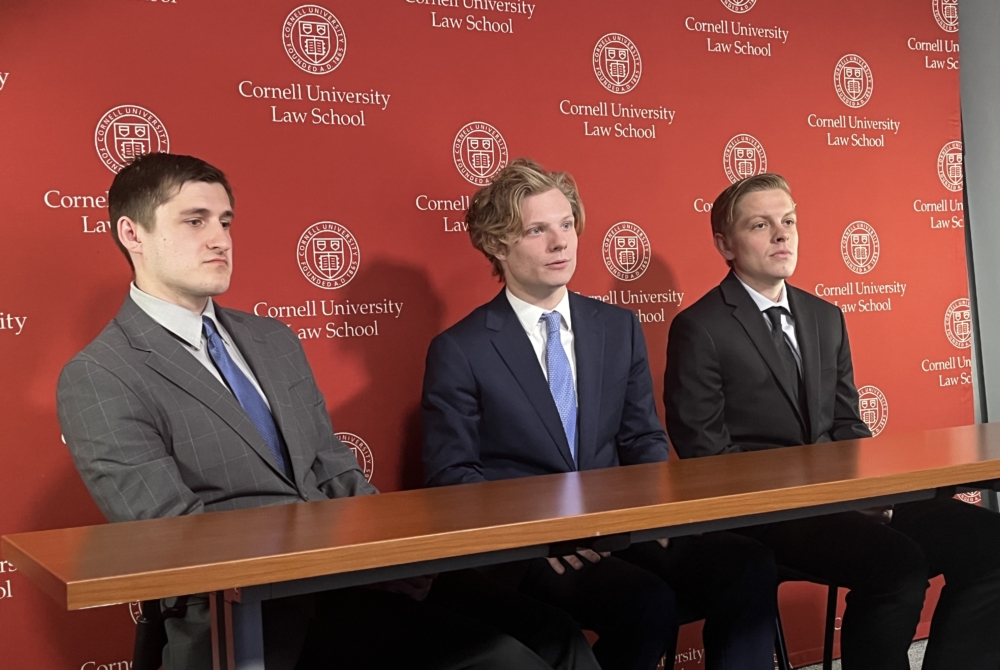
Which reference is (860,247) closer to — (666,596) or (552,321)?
(552,321)

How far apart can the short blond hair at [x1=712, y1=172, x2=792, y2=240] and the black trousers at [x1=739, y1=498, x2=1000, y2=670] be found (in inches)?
40.8

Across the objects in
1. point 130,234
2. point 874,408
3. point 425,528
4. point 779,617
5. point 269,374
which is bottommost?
point 779,617

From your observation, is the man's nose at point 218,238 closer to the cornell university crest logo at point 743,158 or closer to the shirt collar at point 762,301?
the shirt collar at point 762,301

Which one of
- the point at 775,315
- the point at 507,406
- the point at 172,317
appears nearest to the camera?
the point at 172,317

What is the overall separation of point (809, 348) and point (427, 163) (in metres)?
1.38

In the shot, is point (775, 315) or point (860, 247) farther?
point (860, 247)

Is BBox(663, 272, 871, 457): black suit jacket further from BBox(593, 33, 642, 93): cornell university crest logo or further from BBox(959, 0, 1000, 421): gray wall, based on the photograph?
BBox(959, 0, 1000, 421): gray wall

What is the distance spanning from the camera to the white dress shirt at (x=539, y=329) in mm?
2979

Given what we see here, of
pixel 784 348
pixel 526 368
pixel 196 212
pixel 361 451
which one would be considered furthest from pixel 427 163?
pixel 784 348

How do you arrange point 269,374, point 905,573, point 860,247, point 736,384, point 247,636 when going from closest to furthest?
point 247,636, point 269,374, point 905,573, point 736,384, point 860,247

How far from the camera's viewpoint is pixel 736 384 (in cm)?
317

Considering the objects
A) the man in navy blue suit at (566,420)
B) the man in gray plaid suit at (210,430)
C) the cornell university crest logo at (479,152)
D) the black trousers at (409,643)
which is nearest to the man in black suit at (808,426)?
the man in navy blue suit at (566,420)

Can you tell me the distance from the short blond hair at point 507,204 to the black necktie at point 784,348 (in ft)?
2.34

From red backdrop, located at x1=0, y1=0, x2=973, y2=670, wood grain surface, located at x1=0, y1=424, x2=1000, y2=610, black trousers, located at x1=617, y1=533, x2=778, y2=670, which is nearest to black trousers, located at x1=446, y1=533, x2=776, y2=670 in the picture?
black trousers, located at x1=617, y1=533, x2=778, y2=670
